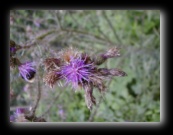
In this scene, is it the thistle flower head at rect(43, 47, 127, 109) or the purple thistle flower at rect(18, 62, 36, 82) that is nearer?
the thistle flower head at rect(43, 47, 127, 109)

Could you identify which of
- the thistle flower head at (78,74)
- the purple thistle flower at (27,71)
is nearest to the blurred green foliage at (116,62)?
the purple thistle flower at (27,71)

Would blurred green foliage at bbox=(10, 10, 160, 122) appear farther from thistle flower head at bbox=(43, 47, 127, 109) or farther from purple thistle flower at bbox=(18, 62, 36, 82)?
thistle flower head at bbox=(43, 47, 127, 109)

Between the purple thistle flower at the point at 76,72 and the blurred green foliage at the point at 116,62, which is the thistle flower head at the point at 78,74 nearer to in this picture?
the purple thistle flower at the point at 76,72

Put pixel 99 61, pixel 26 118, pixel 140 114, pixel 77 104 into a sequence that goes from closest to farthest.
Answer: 1. pixel 99 61
2. pixel 26 118
3. pixel 140 114
4. pixel 77 104

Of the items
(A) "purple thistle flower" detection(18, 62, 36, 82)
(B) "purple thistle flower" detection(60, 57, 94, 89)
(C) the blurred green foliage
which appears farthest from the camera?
(C) the blurred green foliage

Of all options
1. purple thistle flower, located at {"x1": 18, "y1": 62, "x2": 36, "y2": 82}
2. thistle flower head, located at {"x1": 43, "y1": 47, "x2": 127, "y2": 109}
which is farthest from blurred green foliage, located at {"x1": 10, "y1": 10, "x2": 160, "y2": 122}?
thistle flower head, located at {"x1": 43, "y1": 47, "x2": 127, "y2": 109}
